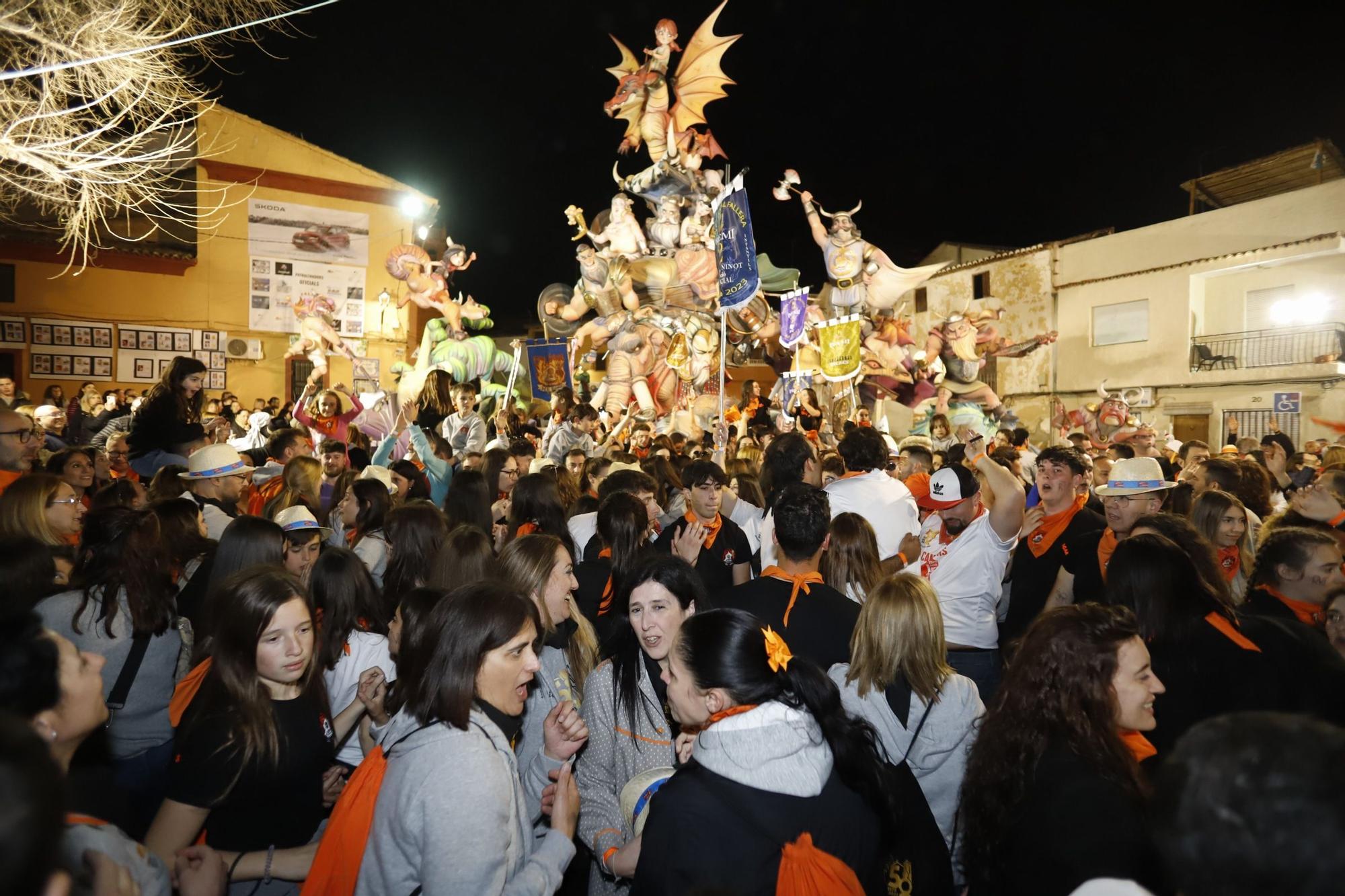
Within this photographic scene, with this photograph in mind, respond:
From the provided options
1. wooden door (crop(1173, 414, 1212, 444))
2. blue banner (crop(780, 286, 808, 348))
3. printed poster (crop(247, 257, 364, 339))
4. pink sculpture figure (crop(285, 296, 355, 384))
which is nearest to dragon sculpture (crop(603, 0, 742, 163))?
blue banner (crop(780, 286, 808, 348))

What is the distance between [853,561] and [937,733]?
1626 millimetres

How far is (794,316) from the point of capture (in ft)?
54.5

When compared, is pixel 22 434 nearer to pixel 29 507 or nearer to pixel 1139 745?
pixel 29 507

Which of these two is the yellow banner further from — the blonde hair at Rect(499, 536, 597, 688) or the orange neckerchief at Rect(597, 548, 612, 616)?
the blonde hair at Rect(499, 536, 597, 688)

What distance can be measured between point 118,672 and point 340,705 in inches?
35.0

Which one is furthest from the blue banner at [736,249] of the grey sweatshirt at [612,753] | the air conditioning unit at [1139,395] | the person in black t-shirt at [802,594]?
the air conditioning unit at [1139,395]

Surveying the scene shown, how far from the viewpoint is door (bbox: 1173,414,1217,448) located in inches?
941

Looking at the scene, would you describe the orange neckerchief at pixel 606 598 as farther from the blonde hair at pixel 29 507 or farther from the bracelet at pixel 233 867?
the blonde hair at pixel 29 507

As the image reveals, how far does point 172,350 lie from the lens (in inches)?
983

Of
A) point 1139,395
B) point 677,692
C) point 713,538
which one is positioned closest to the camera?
point 677,692

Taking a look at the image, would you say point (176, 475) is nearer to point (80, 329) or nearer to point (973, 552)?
point (973, 552)

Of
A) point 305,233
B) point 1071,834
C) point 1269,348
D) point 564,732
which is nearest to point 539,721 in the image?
point 564,732

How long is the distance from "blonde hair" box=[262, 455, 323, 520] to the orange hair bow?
16.6ft

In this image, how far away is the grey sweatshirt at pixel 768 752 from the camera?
2021 mm
